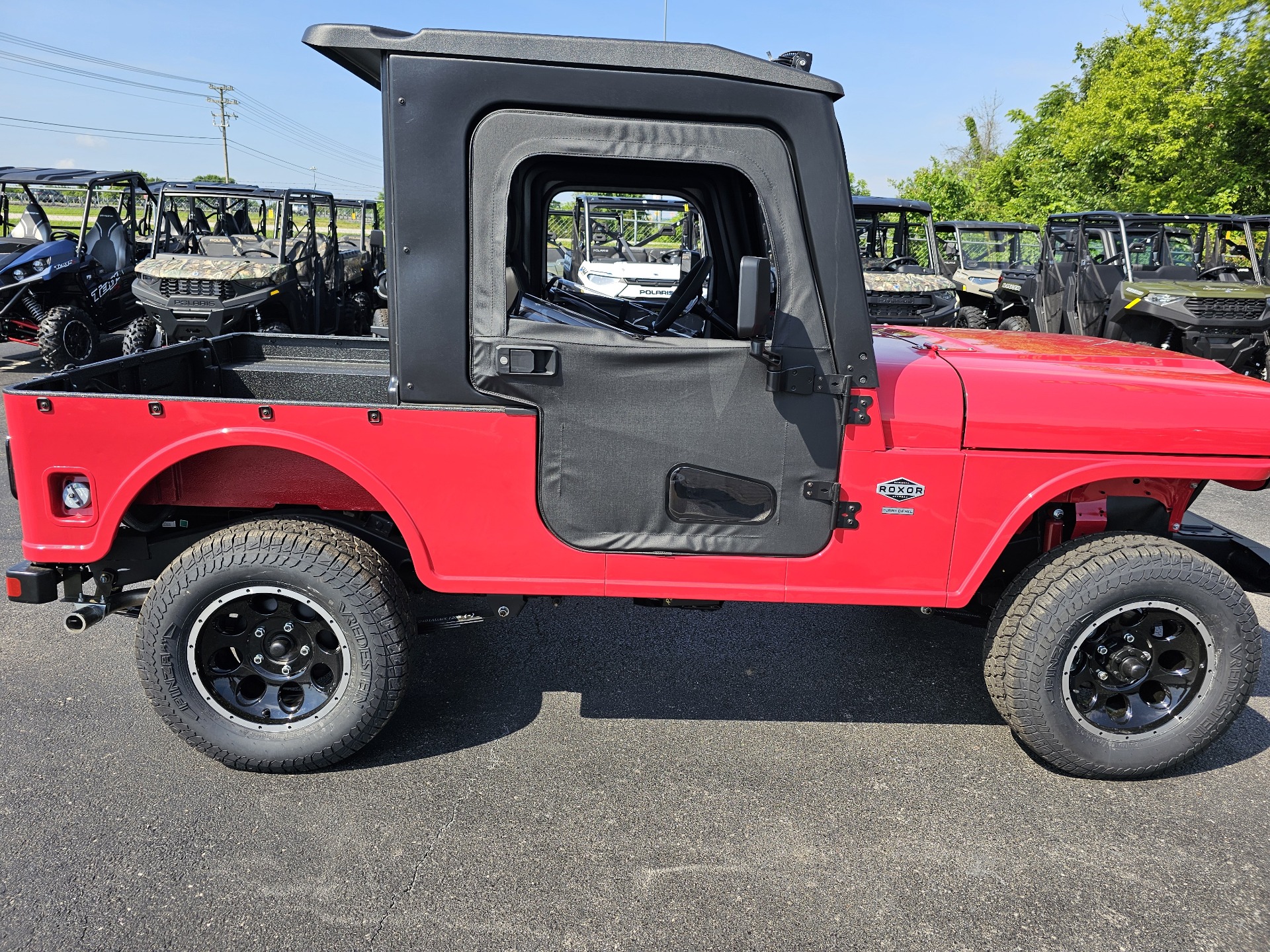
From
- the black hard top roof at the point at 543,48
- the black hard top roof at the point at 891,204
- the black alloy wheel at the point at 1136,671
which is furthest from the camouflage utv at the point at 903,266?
the black hard top roof at the point at 543,48

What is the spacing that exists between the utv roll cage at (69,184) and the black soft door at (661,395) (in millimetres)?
10960

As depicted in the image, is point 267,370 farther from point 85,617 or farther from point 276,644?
point 276,644

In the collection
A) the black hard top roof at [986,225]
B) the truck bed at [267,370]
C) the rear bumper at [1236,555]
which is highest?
the black hard top roof at [986,225]

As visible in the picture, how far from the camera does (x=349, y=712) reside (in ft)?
10.0

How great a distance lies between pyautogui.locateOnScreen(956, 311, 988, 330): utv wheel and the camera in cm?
1520

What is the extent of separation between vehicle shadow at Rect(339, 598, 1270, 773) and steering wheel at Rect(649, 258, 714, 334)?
1.26m

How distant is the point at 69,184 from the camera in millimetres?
11469

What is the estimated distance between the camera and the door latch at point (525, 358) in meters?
2.77

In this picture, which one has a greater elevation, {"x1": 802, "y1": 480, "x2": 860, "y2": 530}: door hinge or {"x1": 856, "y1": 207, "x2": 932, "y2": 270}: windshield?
{"x1": 856, "y1": 207, "x2": 932, "y2": 270}: windshield

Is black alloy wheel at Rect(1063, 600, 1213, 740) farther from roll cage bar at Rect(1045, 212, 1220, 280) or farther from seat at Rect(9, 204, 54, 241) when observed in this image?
seat at Rect(9, 204, 54, 241)

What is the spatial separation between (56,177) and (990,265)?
14558 millimetres

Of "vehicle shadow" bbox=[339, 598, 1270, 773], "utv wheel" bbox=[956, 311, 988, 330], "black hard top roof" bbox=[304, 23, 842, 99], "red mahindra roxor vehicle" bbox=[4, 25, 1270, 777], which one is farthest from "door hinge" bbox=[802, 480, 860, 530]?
"utv wheel" bbox=[956, 311, 988, 330]

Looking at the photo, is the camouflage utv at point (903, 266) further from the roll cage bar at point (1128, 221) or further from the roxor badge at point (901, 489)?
the roxor badge at point (901, 489)

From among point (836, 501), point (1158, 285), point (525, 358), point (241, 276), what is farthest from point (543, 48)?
point (1158, 285)
